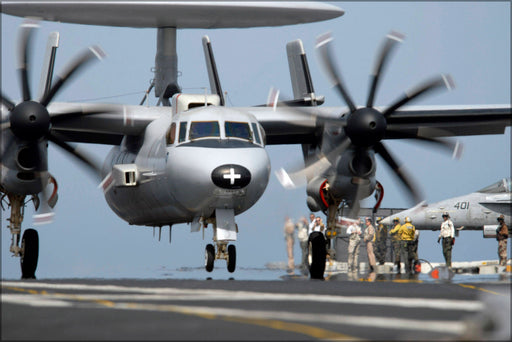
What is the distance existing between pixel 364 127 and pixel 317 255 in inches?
153

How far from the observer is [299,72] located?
1287 inches

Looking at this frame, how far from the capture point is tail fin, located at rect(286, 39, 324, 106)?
32.0 m

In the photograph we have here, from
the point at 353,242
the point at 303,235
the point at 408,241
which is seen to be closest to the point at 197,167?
the point at 353,242

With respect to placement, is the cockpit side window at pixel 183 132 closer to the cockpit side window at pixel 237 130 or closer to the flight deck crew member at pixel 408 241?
the cockpit side window at pixel 237 130

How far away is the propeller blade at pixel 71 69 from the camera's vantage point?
24344 mm

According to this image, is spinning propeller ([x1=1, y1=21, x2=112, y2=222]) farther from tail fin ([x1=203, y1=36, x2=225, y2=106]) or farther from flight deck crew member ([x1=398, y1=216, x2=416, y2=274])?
flight deck crew member ([x1=398, y1=216, x2=416, y2=274])

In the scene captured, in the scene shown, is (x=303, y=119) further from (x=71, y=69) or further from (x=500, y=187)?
(x=500, y=187)

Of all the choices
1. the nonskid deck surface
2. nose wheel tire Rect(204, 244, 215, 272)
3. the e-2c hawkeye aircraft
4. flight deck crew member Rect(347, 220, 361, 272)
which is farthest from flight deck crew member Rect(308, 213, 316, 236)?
the nonskid deck surface

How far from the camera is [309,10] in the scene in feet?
122

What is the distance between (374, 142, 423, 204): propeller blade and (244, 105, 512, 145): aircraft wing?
1.05 meters

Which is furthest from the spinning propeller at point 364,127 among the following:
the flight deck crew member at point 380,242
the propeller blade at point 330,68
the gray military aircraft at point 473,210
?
the gray military aircraft at point 473,210

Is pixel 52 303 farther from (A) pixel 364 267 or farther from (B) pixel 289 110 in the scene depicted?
(A) pixel 364 267

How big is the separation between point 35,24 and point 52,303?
44.0 ft

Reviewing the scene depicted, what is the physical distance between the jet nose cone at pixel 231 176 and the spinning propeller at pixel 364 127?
309 centimetres
